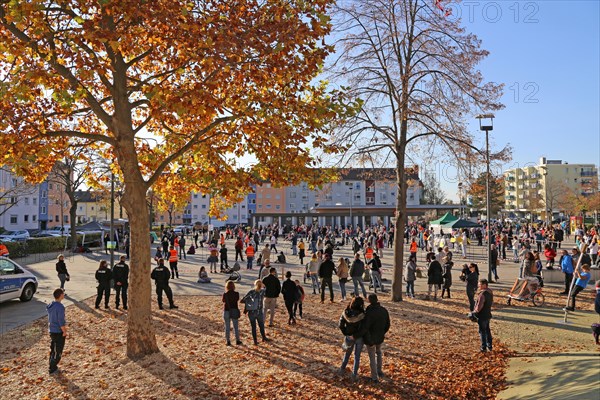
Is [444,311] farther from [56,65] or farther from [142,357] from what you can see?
[56,65]

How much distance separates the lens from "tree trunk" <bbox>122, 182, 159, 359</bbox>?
919cm

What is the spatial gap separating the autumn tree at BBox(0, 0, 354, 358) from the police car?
22.3 ft

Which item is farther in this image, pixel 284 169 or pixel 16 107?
pixel 284 169

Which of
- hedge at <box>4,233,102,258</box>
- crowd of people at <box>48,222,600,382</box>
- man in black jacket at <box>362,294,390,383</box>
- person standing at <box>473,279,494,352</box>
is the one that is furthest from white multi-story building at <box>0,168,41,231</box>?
person standing at <box>473,279,494,352</box>

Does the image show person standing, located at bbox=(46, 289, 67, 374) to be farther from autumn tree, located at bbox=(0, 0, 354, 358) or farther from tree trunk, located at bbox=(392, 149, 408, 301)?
tree trunk, located at bbox=(392, 149, 408, 301)

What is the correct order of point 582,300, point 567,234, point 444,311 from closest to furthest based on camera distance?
point 444,311 < point 582,300 < point 567,234

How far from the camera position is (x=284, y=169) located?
929 centimetres

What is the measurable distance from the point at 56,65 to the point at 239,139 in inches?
147

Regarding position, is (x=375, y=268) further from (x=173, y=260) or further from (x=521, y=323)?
(x=173, y=260)

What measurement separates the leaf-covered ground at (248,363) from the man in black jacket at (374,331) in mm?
253

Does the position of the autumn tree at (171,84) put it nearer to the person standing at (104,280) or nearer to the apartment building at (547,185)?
the person standing at (104,280)

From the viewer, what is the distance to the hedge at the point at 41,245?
A: 1211 inches

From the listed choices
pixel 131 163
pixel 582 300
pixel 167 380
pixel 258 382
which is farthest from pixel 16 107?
Result: pixel 582 300

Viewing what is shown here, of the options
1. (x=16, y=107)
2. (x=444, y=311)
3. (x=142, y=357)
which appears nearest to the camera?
(x=16, y=107)
